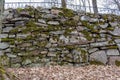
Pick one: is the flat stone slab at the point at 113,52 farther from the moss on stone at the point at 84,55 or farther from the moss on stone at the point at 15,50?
the moss on stone at the point at 15,50

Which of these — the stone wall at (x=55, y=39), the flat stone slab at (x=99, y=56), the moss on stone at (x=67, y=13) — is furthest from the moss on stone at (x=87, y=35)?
the moss on stone at (x=67, y=13)

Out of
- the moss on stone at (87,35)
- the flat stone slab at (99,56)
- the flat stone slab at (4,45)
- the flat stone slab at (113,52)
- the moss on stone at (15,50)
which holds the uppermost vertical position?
the moss on stone at (87,35)

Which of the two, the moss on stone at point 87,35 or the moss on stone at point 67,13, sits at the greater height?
the moss on stone at point 67,13

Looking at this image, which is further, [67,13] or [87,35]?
[67,13]

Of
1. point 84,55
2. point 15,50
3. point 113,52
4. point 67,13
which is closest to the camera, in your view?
point 15,50

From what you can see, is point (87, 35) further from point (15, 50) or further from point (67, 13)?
point (15, 50)

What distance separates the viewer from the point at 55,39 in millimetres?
7621

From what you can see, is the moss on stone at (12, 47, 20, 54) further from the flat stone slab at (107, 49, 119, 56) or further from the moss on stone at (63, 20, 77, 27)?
the flat stone slab at (107, 49, 119, 56)

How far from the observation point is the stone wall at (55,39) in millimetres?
7500

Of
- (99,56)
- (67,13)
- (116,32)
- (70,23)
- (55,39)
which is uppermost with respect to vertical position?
(67,13)

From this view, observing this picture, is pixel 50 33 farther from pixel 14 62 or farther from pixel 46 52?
pixel 14 62

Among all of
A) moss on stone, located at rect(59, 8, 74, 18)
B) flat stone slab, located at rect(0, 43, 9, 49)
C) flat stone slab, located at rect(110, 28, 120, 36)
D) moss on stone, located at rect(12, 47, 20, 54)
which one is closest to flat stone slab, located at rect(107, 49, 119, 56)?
flat stone slab, located at rect(110, 28, 120, 36)

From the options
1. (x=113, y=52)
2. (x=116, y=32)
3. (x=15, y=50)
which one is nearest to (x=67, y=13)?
(x=116, y=32)

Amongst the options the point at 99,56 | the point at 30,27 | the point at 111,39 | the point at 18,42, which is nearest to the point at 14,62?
the point at 18,42
